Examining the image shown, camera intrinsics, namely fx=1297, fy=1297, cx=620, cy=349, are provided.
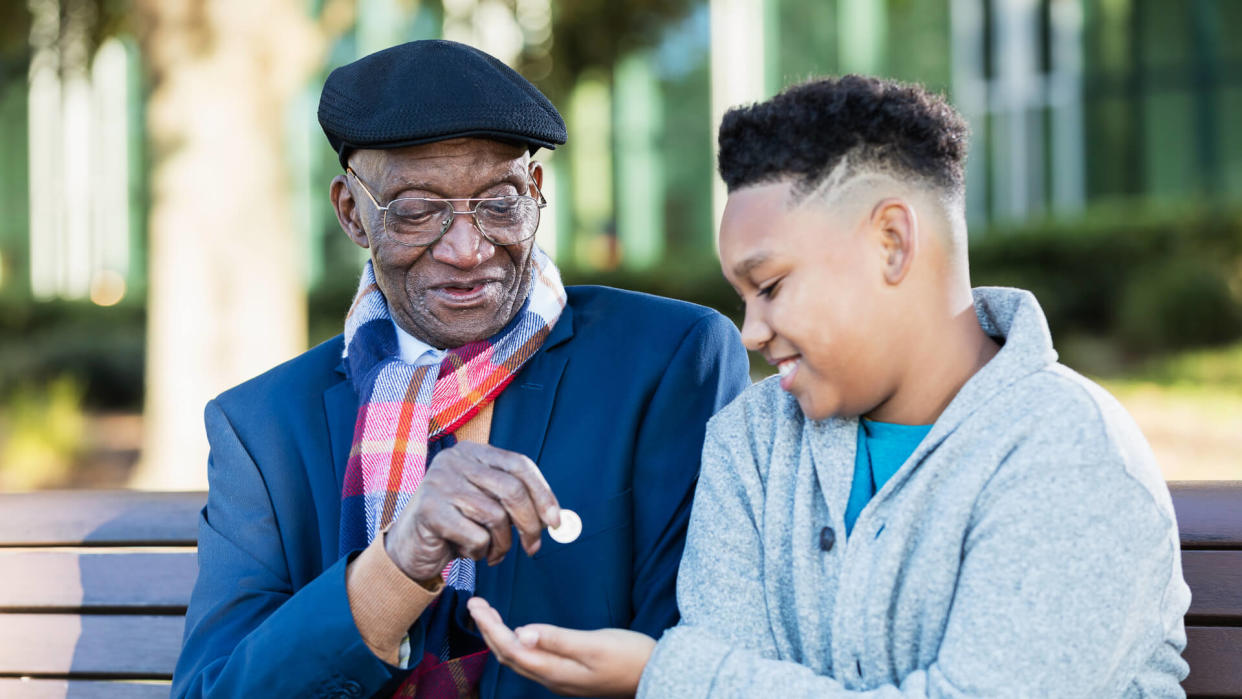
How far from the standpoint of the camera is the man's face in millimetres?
2541

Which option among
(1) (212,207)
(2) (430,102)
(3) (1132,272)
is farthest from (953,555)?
(3) (1132,272)

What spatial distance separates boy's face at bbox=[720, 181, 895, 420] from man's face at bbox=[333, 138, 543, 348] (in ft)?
2.24

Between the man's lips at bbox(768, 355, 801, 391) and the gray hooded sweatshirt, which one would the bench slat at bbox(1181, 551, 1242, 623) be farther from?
the man's lips at bbox(768, 355, 801, 391)

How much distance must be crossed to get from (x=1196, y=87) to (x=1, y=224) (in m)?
14.9

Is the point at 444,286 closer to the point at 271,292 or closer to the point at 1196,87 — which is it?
the point at 271,292

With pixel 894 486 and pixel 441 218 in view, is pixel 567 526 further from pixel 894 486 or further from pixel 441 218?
pixel 441 218

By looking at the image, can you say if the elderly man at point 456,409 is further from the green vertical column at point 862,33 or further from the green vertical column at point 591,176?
the green vertical column at point 862,33

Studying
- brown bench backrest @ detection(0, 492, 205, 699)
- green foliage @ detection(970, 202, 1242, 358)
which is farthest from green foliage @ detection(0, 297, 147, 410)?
brown bench backrest @ detection(0, 492, 205, 699)

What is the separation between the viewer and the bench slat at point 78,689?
3037mm

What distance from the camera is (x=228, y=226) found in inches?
272

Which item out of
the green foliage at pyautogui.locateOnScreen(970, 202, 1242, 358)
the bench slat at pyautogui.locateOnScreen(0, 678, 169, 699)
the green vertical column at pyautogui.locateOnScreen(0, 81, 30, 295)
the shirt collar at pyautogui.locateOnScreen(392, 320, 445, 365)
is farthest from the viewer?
the green vertical column at pyautogui.locateOnScreen(0, 81, 30, 295)

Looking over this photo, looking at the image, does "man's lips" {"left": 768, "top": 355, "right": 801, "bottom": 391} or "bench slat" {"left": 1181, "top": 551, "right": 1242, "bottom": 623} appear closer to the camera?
"man's lips" {"left": 768, "top": 355, "right": 801, "bottom": 391}

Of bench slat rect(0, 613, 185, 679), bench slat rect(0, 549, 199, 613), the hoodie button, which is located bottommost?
bench slat rect(0, 613, 185, 679)

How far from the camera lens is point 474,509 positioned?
2.11 metres
